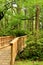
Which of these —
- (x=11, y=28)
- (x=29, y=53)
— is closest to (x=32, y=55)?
(x=29, y=53)

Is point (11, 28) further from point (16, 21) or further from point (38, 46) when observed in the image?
point (38, 46)

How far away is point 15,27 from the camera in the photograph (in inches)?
1086

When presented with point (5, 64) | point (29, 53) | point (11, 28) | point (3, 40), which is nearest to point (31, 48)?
point (29, 53)

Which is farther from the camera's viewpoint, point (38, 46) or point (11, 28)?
point (11, 28)

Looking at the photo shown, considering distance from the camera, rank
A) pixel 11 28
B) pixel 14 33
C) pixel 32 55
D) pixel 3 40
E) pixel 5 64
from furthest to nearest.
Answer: pixel 11 28 < pixel 14 33 < pixel 3 40 < pixel 32 55 < pixel 5 64

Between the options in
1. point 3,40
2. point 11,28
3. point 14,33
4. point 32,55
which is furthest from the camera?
point 11,28

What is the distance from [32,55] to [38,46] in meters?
0.77

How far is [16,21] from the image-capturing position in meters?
25.7

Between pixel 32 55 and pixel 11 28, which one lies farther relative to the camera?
pixel 11 28

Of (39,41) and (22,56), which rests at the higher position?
(39,41)

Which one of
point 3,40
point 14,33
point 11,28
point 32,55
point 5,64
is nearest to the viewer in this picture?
point 5,64

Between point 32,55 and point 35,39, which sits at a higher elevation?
point 35,39

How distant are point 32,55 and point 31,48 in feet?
1.61

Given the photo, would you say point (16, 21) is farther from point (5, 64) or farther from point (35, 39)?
point (5, 64)
